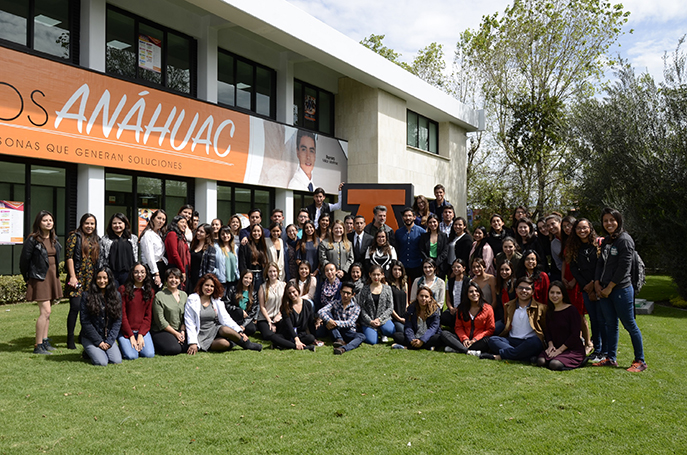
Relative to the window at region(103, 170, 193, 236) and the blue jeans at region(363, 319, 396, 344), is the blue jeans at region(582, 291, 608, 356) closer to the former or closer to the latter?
the blue jeans at region(363, 319, 396, 344)

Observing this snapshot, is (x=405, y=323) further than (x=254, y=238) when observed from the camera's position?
No

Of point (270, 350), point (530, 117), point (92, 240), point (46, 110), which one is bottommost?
point (270, 350)

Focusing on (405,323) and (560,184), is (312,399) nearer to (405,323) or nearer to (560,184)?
(405,323)

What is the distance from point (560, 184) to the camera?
25.6m

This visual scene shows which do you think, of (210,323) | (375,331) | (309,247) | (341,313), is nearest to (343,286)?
(341,313)

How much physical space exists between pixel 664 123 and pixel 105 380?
15.0 m

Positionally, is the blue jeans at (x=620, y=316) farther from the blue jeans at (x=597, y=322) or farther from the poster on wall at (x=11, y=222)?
the poster on wall at (x=11, y=222)

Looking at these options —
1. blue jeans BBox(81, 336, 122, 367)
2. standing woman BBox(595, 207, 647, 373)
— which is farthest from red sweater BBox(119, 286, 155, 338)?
standing woman BBox(595, 207, 647, 373)

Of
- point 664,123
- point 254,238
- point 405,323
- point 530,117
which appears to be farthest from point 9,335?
point 530,117

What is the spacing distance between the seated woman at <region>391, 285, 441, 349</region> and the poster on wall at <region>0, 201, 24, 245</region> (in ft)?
27.9

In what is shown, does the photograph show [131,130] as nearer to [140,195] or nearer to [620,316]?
[140,195]

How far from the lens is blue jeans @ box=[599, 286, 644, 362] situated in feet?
20.6

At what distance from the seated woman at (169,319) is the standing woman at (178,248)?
76 centimetres

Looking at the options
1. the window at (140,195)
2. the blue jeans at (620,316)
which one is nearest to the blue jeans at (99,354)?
the window at (140,195)
